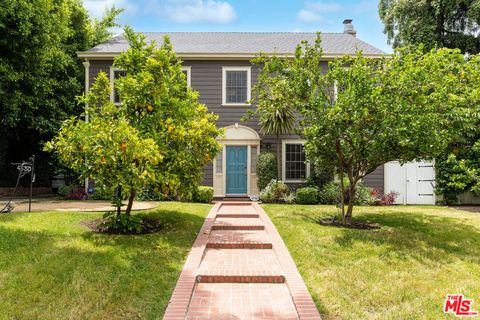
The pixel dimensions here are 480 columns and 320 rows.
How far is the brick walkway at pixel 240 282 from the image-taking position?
14.8ft

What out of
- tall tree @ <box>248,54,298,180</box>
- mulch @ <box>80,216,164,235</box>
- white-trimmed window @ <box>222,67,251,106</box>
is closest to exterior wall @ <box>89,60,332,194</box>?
white-trimmed window @ <box>222,67,251,106</box>

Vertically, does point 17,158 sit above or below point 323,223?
above

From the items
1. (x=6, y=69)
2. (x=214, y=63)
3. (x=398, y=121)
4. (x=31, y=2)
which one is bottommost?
(x=398, y=121)

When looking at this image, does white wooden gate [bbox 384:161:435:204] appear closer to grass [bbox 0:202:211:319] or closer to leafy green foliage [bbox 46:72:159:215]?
grass [bbox 0:202:211:319]

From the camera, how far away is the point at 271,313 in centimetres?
451

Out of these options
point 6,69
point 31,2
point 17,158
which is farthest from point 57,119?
point 31,2

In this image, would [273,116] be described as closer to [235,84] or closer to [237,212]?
[235,84]

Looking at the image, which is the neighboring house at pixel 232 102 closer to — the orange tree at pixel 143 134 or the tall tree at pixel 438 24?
the tall tree at pixel 438 24

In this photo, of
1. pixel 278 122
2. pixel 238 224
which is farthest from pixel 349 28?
pixel 238 224

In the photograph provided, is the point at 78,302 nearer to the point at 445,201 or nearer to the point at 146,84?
the point at 146,84

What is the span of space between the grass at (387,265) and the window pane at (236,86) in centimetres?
727

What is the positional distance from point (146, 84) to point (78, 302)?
4.63 meters

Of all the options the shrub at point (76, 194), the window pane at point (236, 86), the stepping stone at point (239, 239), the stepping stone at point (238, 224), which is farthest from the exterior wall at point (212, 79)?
the stepping stone at point (239, 239)

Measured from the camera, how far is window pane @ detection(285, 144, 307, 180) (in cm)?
1566
